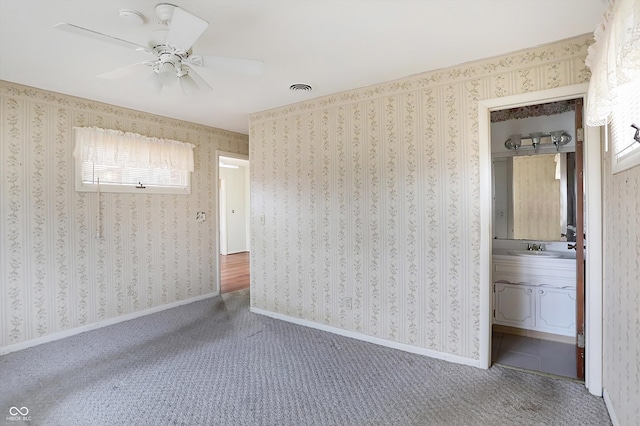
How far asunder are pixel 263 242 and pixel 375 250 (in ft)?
4.70

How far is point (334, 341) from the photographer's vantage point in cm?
321

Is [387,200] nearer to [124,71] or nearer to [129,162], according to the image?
[124,71]

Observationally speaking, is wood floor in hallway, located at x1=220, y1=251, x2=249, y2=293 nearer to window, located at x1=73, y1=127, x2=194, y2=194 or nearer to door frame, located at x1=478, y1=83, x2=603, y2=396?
window, located at x1=73, y1=127, x2=194, y2=194

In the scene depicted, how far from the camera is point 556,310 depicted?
3180 millimetres

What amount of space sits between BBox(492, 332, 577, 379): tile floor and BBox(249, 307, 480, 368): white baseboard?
317 millimetres

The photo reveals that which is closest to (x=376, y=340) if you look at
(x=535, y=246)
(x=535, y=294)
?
(x=535, y=294)

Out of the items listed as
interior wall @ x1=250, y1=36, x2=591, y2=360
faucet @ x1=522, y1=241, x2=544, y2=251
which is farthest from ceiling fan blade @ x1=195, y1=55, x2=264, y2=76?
faucet @ x1=522, y1=241, x2=544, y2=251

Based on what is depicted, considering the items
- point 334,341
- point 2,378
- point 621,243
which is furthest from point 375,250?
point 2,378

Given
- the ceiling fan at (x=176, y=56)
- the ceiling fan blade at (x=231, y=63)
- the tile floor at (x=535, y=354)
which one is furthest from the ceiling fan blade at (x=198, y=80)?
the tile floor at (x=535, y=354)

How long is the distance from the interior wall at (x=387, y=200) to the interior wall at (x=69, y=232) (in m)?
1.15

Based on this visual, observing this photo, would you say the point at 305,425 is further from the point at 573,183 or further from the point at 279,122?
the point at 573,183

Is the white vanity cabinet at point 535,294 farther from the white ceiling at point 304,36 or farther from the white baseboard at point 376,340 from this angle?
the white ceiling at point 304,36

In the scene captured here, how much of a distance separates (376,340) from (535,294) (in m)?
1.59

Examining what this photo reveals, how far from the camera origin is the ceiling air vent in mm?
3117
